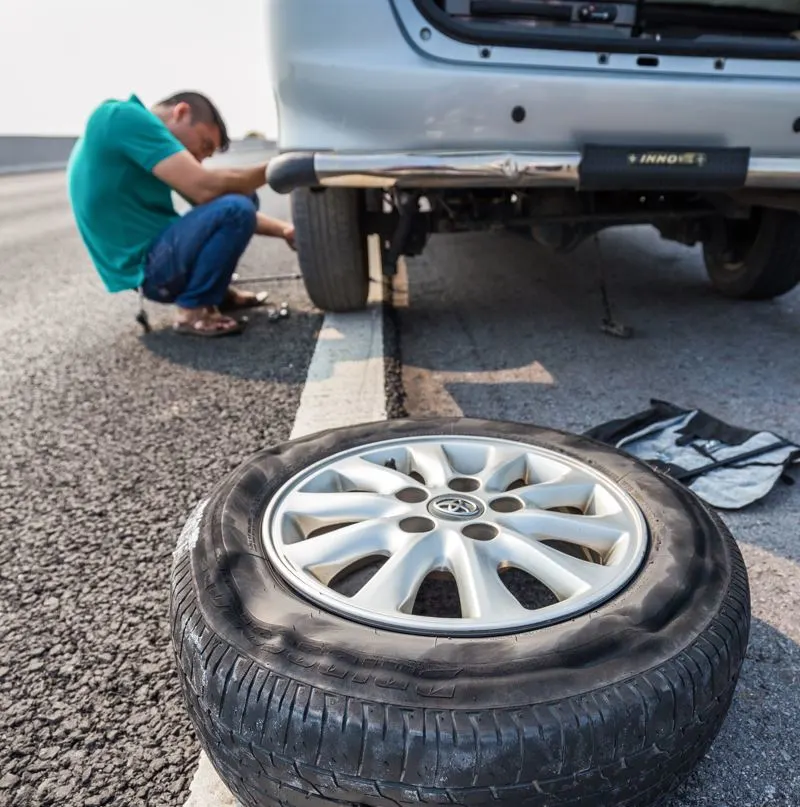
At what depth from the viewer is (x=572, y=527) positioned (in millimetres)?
1313

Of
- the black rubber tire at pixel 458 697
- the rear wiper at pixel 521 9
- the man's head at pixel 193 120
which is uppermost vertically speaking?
the rear wiper at pixel 521 9

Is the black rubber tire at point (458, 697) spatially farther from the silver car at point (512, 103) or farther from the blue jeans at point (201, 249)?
the blue jeans at point (201, 249)

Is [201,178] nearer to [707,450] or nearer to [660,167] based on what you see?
[660,167]

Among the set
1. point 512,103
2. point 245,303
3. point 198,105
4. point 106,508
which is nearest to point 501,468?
point 106,508

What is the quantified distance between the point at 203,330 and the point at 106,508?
1579 millimetres

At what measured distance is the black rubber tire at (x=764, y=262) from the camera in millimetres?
3232

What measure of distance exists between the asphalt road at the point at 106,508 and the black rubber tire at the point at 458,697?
0.85ft

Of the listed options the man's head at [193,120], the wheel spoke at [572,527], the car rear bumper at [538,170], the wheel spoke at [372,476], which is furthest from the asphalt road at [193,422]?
the man's head at [193,120]

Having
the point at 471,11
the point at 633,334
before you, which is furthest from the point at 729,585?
the point at 633,334

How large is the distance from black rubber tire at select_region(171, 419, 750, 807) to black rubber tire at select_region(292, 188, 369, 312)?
2044 millimetres

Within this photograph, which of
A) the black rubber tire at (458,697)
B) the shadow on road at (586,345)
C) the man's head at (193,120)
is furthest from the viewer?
the man's head at (193,120)

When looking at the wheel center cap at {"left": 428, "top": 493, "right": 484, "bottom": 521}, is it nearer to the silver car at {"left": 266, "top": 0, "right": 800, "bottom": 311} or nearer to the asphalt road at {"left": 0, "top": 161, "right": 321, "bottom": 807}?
the asphalt road at {"left": 0, "top": 161, "right": 321, "bottom": 807}

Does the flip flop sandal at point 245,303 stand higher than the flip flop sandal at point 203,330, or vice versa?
the flip flop sandal at point 203,330

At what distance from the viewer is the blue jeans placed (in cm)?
321
